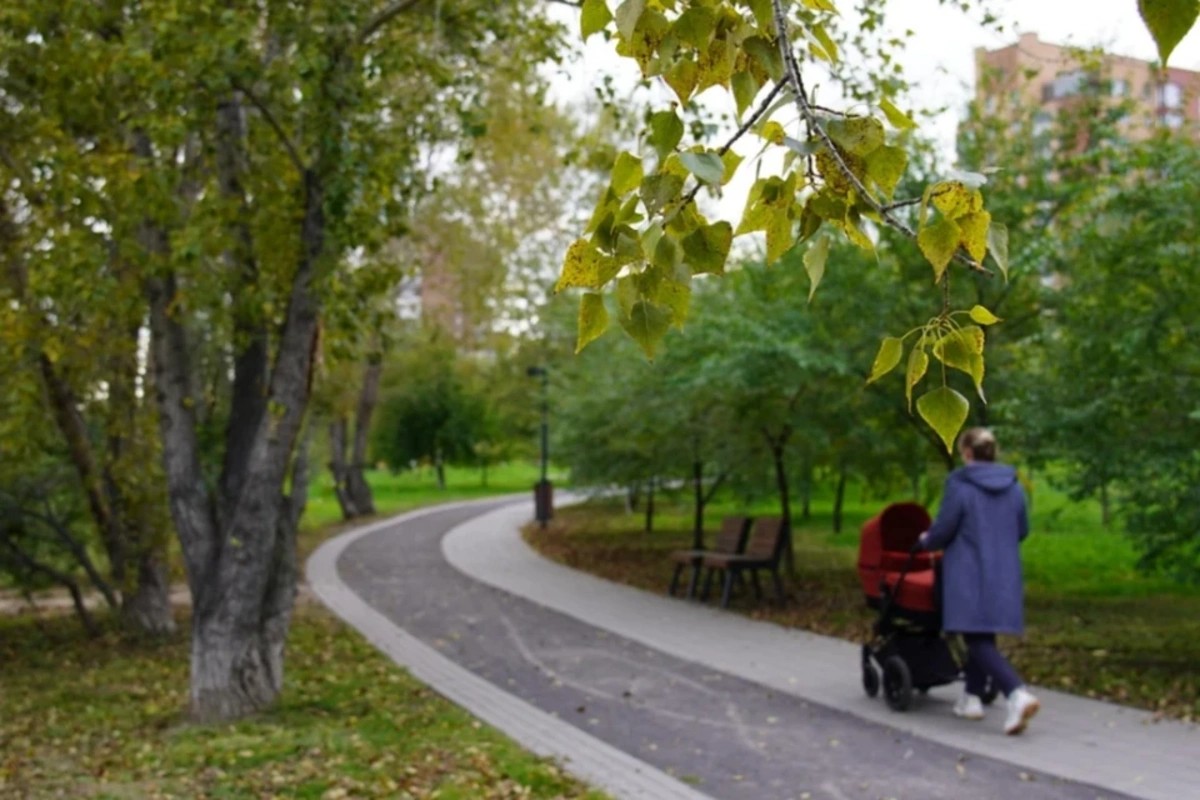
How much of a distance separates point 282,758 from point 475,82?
5.48m

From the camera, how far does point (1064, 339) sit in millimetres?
11922

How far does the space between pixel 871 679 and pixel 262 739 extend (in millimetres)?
4202

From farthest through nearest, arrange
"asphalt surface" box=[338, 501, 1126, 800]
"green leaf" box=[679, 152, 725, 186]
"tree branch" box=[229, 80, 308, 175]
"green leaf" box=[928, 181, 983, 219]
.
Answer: "tree branch" box=[229, 80, 308, 175] < "asphalt surface" box=[338, 501, 1126, 800] < "green leaf" box=[928, 181, 983, 219] < "green leaf" box=[679, 152, 725, 186]

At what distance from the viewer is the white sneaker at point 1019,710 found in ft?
28.7

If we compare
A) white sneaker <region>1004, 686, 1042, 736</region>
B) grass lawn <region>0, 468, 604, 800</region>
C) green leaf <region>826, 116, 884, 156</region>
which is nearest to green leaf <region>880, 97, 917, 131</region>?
green leaf <region>826, 116, 884, 156</region>

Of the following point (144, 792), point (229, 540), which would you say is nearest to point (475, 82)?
point (229, 540)

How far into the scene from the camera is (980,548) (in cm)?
927

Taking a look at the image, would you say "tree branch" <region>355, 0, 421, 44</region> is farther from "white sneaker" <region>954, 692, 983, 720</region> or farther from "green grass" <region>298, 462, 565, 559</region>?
"green grass" <region>298, 462, 565, 559</region>

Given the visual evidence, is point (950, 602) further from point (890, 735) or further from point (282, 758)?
point (282, 758)

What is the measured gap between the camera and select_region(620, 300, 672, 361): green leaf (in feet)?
9.87

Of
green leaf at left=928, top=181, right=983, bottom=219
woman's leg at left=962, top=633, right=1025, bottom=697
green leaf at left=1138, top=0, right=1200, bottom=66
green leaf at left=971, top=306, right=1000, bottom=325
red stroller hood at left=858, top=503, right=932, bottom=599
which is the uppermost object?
green leaf at left=1138, top=0, right=1200, bottom=66

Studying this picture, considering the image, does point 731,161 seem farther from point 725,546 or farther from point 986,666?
point 725,546

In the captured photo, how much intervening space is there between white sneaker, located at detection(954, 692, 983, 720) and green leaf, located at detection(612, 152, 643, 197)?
7.24m

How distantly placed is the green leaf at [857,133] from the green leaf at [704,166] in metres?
0.41
